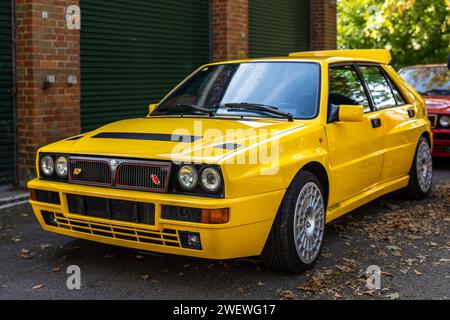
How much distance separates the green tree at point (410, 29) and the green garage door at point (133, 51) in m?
6.23

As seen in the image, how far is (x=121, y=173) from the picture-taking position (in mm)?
4137

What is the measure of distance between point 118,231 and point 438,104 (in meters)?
6.67

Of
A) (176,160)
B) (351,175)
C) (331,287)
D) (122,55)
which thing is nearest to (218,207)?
(176,160)

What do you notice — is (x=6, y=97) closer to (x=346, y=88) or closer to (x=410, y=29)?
(x=346, y=88)

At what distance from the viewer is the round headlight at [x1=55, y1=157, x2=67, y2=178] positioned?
445 centimetres

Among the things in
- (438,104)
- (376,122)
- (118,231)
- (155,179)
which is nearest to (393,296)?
(155,179)

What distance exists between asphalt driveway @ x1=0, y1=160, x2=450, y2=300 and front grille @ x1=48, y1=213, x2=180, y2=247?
0.30 m

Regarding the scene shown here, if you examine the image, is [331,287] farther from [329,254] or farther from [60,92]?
[60,92]

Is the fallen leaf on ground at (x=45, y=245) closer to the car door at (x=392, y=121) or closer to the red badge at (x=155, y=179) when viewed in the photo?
the red badge at (x=155, y=179)

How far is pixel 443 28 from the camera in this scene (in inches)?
644

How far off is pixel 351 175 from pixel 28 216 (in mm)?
3226

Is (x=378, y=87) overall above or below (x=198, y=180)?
above

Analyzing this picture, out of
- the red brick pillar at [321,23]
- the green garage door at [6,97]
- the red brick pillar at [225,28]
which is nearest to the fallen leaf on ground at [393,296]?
the green garage door at [6,97]

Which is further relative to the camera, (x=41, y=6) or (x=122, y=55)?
(x=122, y=55)
